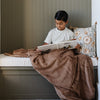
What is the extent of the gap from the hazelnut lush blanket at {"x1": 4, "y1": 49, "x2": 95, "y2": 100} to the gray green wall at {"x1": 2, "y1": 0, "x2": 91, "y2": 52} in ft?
2.81

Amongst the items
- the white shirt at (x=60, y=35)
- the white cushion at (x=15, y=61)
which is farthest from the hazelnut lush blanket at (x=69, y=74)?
the white shirt at (x=60, y=35)

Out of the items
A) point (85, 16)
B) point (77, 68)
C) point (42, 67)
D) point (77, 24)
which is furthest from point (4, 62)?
point (85, 16)

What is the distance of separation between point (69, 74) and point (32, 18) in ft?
4.23

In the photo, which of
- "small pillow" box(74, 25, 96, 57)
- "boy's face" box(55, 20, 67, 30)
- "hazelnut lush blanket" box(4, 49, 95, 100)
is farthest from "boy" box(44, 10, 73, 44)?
"hazelnut lush blanket" box(4, 49, 95, 100)

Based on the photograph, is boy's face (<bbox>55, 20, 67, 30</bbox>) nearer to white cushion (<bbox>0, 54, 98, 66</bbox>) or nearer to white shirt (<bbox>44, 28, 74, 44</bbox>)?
white shirt (<bbox>44, 28, 74, 44</bbox>)

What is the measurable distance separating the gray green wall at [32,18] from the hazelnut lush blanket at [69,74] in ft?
2.81

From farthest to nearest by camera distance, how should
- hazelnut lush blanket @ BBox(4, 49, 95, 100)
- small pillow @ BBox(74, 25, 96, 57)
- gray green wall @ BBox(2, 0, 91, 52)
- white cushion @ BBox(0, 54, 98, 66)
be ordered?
1. gray green wall @ BBox(2, 0, 91, 52)
2. small pillow @ BBox(74, 25, 96, 57)
3. white cushion @ BBox(0, 54, 98, 66)
4. hazelnut lush blanket @ BBox(4, 49, 95, 100)

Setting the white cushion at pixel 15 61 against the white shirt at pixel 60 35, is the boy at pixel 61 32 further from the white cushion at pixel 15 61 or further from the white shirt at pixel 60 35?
the white cushion at pixel 15 61

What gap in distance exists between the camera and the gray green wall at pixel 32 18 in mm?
2240

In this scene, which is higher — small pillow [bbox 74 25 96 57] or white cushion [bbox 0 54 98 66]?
small pillow [bbox 74 25 96 57]

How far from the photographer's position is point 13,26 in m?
2.25

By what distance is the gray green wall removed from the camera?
224cm

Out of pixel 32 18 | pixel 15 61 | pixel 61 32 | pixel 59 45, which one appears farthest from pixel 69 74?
pixel 32 18

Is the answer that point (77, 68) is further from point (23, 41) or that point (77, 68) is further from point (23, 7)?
point (23, 7)
